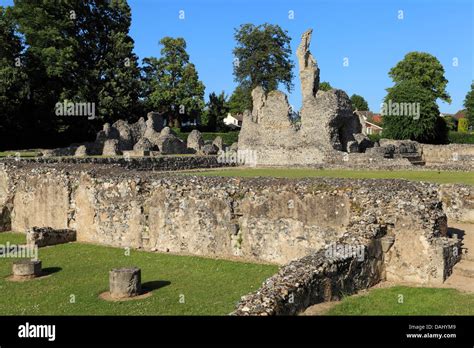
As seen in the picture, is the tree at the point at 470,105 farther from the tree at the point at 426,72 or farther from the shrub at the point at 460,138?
the shrub at the point at 460,138

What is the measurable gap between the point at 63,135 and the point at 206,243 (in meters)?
38.9

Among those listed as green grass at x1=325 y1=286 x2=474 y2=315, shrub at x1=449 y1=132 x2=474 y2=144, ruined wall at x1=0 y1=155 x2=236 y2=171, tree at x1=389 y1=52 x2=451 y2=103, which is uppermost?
tree at x1=389 y1=52 x2=451 y2=103

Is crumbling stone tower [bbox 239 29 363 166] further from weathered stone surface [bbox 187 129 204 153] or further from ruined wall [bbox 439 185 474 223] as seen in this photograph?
ruined wall [bbox 439 185 474 223]

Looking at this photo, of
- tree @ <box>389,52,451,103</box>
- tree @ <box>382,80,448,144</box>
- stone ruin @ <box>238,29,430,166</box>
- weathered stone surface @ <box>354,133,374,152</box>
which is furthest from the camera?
tree @ <box>389,52,451,103</box>

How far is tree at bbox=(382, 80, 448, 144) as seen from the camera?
5755 cm

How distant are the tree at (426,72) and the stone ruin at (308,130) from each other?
1244 inches

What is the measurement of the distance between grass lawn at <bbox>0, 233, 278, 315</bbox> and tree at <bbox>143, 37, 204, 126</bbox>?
4941 centimetres

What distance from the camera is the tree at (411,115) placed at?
5755cm

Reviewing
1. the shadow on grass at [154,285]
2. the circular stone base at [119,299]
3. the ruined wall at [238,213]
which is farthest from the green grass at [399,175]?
the circular stone base at [119,299]

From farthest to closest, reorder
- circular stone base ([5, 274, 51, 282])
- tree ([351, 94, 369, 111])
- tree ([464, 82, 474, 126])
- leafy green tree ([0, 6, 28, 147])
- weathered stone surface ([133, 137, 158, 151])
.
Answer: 1. tree ([351, 94, 369, 111])
2. tree ([464, 82, 474, 126])
3. leafy green tree ([0, 6, 28, 147])
4. weathered stone surface ([133, 137, 158, 151])
5. circular stone base ([5, 274, 51, 282])

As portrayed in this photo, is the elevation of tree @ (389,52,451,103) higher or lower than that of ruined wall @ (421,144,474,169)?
higher

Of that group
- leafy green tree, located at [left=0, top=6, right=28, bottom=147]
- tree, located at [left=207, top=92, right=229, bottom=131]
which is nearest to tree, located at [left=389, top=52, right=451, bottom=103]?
tree, located at [left=207, top=92, right=229, bottom=131]

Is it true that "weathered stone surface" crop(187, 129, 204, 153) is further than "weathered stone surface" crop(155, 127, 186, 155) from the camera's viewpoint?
Yes

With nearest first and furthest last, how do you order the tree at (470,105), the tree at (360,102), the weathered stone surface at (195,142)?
the weathered stone surface at (195,142), the tree at (470,105), the tree at (360,102)
